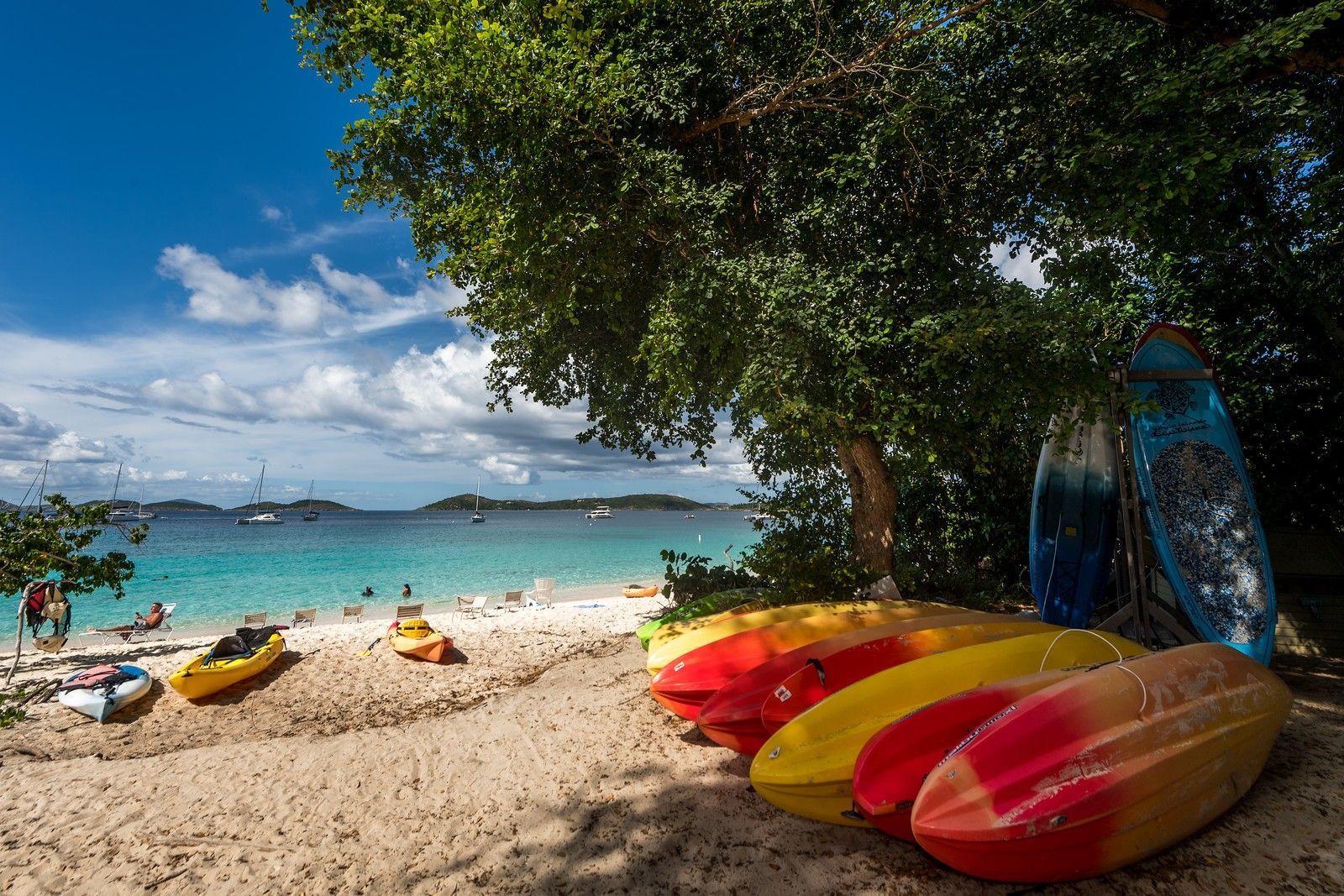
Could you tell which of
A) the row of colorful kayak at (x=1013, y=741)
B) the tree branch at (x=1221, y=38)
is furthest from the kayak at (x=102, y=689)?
the tree branch at (x=1221, y=38)

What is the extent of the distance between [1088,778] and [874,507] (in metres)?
5.61

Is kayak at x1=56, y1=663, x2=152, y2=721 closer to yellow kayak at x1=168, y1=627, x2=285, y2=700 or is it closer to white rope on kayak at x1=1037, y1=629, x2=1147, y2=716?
yellow kayak at x1=168, y1=627, x2=285, y2=700

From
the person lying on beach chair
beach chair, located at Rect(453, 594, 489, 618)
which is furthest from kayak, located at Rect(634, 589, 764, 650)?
the person lying on beach chair

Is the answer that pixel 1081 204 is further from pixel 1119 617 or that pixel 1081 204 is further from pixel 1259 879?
pixel 1259 879

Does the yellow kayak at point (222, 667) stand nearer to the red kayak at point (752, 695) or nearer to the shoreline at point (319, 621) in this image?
the shoreline at point (319, 621)

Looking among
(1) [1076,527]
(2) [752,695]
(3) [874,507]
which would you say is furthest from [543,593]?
(2) [752,695]

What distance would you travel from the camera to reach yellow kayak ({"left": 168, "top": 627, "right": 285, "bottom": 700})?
777 cm

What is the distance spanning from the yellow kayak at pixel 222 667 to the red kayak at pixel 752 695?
7.70 metres

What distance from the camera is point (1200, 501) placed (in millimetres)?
6102

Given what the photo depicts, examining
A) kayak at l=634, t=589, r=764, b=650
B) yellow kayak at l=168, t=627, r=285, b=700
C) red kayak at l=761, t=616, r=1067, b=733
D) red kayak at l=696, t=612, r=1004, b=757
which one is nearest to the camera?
red kayak at l=761, t=616, r=1067, b=733

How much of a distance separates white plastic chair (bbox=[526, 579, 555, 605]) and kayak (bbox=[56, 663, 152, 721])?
1084 cm

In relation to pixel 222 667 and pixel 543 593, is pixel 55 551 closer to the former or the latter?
pixel 222 667

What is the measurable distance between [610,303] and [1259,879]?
788 centimetres

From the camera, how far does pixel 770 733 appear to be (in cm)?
402
